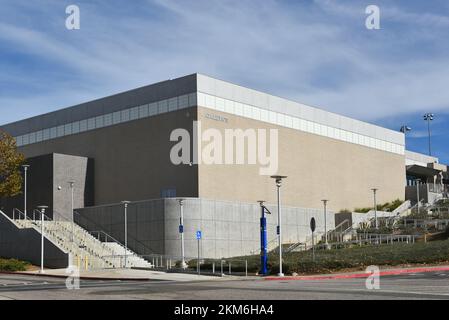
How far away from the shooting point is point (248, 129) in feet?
216

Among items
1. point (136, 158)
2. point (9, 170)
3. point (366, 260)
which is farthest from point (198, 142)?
point (366, 260)

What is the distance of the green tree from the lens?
2327 inches

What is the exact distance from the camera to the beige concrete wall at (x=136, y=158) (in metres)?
61.7

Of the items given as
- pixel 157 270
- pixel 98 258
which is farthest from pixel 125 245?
pixel 157 270

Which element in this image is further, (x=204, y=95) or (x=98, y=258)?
(x=204, y=95)

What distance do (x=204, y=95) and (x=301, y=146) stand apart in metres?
14.5

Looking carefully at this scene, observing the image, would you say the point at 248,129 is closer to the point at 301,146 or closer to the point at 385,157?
the point at 301,146

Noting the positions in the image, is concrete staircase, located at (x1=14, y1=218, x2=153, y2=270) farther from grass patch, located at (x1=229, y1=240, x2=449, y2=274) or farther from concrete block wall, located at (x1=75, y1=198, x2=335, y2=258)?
grass patch, located at (x1=229, y1=240, x2=449, y2=274)

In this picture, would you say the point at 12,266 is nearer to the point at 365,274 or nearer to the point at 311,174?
the point at 365,274

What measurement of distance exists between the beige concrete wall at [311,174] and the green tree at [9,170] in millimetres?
15697

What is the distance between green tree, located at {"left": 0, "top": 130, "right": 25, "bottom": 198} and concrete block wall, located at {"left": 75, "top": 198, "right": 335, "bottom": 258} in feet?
20.3

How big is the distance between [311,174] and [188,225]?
22202mm

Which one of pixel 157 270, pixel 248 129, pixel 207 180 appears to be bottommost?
pixel 157 270

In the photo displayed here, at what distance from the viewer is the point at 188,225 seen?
54656 mm
